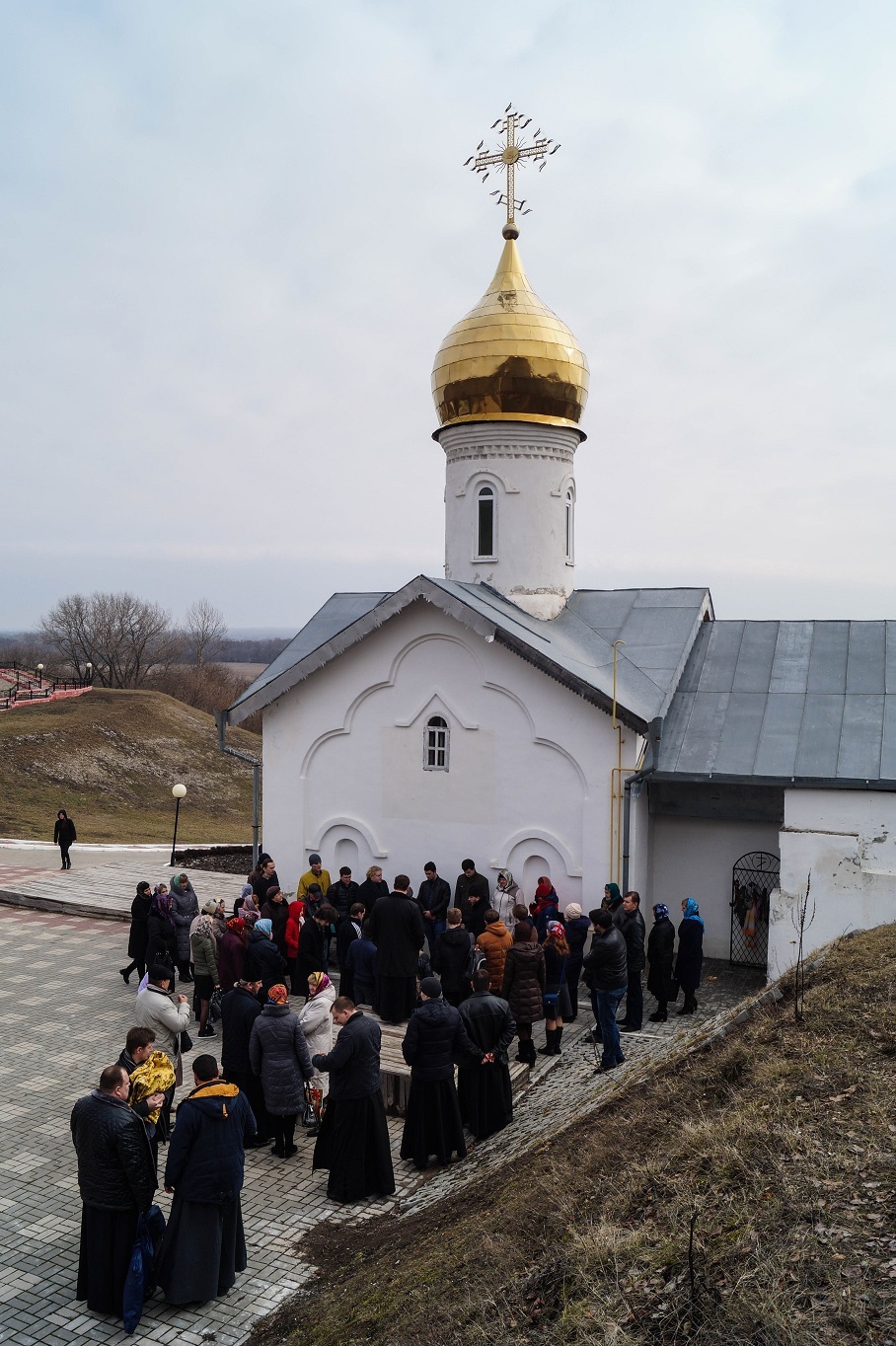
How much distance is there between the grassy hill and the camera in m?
30.1

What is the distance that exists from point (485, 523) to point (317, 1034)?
9455 mm

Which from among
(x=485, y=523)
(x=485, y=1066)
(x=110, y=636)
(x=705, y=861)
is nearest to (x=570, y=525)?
(x=485, y=523)

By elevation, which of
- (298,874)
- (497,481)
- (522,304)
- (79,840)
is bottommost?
(79,840)

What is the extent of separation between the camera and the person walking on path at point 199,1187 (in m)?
6.16

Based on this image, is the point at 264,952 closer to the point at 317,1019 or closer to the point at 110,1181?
the point at 317,1019

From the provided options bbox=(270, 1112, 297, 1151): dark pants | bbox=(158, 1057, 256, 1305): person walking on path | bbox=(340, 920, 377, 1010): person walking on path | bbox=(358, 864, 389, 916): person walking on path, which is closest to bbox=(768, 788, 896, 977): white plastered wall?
bbox=(358, 864, 389, 916): person walking on path

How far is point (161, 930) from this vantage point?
11.9 m

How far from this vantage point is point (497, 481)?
16016 millimetres

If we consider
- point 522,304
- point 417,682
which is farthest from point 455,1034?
point 522,304

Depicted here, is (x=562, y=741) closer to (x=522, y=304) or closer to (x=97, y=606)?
(x=522, y=304)

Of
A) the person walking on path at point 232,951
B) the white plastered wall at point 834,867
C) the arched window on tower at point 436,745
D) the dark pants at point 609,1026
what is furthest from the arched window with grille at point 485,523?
the dark pants at point 609,1026

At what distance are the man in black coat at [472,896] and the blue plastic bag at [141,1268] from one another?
254 inches

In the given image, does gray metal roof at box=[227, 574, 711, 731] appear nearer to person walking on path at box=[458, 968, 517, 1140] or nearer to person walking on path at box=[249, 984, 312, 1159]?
person walking on path at box=[458, 968, 517, 1140]

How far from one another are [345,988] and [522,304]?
1034 centimetres
